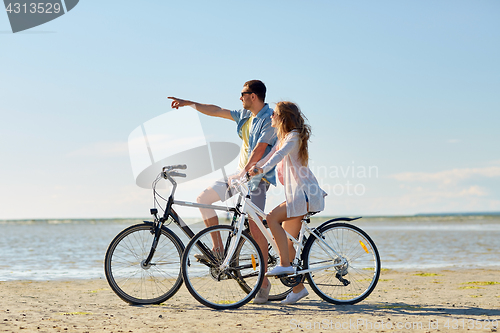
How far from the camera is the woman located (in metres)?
4.66

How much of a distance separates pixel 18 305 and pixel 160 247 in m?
1.71

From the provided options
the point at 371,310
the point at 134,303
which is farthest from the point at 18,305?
the point at 371,310

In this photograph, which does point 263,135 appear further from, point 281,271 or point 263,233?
point 281,271

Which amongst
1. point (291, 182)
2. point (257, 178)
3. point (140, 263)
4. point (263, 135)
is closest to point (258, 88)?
point (263, 135)

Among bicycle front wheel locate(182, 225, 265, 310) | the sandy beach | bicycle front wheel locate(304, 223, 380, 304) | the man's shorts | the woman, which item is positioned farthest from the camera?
the man's shorts

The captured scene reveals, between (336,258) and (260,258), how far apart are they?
0.83 meters

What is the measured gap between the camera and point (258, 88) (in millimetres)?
4961

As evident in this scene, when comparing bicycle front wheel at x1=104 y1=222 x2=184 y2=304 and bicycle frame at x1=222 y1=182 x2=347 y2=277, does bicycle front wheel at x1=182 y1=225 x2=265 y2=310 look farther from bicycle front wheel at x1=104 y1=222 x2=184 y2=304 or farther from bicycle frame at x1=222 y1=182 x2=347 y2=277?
bicycle front wheel at x1=104 y1=222 x2=184 y2=304

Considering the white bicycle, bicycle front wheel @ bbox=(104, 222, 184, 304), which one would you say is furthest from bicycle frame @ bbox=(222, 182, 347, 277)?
bicycle front wheel @ bbox=(104, 222, 184, 304)

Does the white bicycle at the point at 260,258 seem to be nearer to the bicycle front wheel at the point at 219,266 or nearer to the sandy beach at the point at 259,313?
the bicycle front wheel at the point at 219,266

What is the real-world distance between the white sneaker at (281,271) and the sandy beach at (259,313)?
0.36 metres

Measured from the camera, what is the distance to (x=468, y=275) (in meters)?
7.58

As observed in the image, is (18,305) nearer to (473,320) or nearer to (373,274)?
(373,274)

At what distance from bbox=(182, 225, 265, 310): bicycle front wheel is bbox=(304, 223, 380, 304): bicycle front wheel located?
581 millimetres
